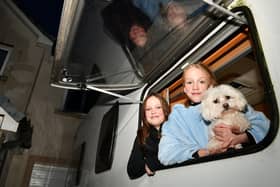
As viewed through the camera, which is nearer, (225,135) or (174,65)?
(225,135)

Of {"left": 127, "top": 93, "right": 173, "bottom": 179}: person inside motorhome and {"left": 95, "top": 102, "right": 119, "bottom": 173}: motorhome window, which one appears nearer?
{"left": 127, "top": 93, "right": 173, "bottom": 179}: person inside motorhome

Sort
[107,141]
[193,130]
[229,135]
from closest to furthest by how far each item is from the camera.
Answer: [229,135], [193,130], [107,141]

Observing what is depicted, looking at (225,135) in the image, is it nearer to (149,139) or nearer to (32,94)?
(149,139)

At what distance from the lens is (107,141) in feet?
5.55

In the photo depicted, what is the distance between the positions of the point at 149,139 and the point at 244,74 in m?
0.56

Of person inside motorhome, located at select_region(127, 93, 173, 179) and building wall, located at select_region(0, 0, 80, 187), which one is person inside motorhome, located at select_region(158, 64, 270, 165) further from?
building wall, located at select_region(0, 0, 80, 187)

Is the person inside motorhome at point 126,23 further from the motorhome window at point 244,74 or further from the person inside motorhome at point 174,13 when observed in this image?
the motorhome window at point 244,74

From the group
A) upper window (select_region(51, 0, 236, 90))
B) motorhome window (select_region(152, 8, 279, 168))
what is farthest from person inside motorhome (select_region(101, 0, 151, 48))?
motorhome window (select_region(152, 8, 279, 168))

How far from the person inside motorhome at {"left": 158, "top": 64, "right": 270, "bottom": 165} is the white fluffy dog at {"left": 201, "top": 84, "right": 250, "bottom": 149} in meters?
0.02

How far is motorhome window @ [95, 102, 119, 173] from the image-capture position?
1.58m

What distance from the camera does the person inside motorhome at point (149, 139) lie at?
979 millimetres

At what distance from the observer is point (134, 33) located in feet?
3.62

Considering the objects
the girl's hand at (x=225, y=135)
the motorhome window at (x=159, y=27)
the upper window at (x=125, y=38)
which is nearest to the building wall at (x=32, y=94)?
the upper window at (x=125, y=38)

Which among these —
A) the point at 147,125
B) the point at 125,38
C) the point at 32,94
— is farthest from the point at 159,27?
the point at 32,94
